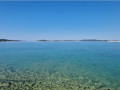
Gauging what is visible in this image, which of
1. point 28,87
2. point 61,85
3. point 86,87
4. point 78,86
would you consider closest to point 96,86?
point 86,87

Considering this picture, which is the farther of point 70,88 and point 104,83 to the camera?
point 104,83

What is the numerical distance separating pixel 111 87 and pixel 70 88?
4.18 metres

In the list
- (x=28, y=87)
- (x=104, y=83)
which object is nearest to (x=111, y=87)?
(x=104, y=83)

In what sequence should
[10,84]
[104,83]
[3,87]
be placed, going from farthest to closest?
1. [104,83]
2. [10,84]
3. [3,87]

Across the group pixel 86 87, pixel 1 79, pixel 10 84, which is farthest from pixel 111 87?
pixel 1 79

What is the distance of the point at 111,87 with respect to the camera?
9930 mm

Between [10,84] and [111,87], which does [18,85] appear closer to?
[10,84]

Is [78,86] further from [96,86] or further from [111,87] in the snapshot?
[111,87]

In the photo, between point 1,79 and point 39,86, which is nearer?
point 39,86

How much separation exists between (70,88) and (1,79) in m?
7.61

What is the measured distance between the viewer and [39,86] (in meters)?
9.49

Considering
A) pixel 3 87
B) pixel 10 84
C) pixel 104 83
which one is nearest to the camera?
pixel 3 87

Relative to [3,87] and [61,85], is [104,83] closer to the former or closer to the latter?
[61,85]

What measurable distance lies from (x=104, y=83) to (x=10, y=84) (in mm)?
9634
